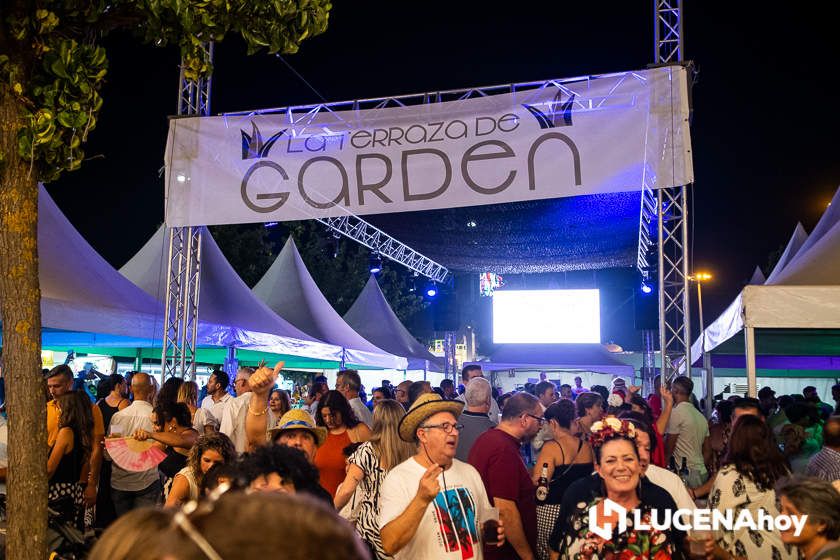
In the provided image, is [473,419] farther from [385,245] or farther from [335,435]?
[385,245]

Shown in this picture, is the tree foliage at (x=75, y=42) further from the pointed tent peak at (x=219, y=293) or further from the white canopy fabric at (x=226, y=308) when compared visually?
the pointed tent peak at (x=219, y=293)

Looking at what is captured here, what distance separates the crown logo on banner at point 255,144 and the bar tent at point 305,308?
6.27 metres

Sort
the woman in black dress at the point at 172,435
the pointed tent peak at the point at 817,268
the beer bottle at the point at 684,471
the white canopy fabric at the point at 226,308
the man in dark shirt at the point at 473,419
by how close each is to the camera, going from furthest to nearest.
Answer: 1. the white canopy fabric at the point at 226,308
2. the beer bottle at the point at 684,471
3. the pointed tent peak at the point at 817,268
4. the man in dark shirt at the point at 473,419
5. the woman in black dress at the point at 172,435

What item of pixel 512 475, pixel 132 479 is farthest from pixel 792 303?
pixel 132 479

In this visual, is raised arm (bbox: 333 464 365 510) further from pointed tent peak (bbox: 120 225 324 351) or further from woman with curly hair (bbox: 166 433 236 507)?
pointed tent peak (bbox: 120 225 324 351)

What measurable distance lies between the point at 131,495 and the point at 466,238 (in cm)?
1226

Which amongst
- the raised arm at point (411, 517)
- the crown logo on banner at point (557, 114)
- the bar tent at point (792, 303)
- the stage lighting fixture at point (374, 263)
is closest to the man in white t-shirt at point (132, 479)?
the raised arm at point (411, 517)

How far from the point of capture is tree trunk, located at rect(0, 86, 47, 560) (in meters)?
3.08

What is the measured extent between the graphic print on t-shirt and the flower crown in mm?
702

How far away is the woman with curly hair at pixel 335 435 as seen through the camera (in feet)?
18.6

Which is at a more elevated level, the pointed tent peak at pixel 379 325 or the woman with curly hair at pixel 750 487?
the pointed tent peak at pixel 379 325

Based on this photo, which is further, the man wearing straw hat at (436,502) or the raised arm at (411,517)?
the man wearing straw hat at (436,502)

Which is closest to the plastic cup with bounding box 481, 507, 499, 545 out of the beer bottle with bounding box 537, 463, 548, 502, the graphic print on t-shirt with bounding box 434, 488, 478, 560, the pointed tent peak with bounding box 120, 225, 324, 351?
the graphic print on t-shirt with bounding box 434, 488, 478, 560

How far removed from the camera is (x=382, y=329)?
2016 cm
